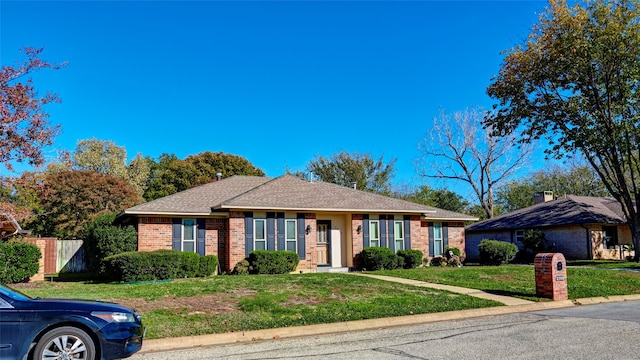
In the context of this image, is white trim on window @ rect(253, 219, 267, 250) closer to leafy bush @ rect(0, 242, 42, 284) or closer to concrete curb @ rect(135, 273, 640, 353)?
leafy bush @ rect(0, 242, 42, 284)

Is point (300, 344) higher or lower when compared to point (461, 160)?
lower

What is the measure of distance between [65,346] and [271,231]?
15265 mm

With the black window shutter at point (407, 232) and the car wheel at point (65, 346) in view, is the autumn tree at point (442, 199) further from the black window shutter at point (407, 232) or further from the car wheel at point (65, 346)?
the car wheel at point (65, 346)

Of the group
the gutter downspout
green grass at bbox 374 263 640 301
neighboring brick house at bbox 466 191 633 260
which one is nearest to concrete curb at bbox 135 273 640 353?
green grass at bbox 374 263 640 301

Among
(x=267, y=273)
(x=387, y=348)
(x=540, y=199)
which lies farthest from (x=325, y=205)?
(x=540, y=199)

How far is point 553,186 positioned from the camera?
5494 cm

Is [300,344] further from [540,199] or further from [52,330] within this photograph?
[540,199]

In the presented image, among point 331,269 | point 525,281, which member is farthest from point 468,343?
point 331,269

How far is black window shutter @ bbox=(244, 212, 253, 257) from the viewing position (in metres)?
20.9

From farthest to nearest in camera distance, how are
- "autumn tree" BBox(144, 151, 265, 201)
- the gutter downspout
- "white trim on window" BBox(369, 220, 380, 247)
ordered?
"autumn tree" BBox(144, 151, 265, 201)
the gutter downspout
"white trim on window" BBox(369, 220, 380, 247)

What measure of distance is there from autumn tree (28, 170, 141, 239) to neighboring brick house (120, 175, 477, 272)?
16.9 metres

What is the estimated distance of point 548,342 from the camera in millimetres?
8156

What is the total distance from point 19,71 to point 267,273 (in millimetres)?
11673

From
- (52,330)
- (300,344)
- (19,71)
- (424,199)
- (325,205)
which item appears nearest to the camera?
(52,330)
